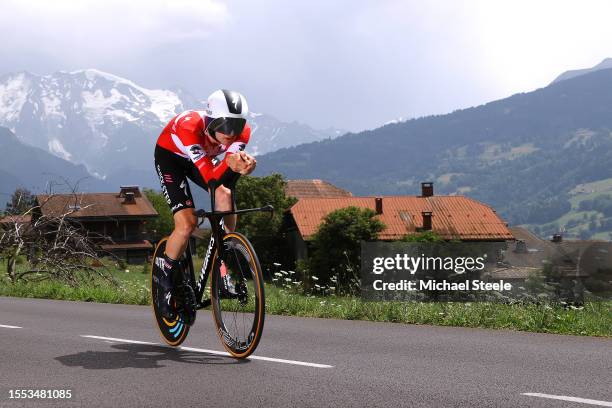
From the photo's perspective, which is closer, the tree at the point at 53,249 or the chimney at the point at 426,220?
the tree at the point at 53,249

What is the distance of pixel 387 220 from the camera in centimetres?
10538

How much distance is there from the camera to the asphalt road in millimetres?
4789

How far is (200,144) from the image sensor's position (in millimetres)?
6285

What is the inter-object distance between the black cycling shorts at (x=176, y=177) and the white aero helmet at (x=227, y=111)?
563mm

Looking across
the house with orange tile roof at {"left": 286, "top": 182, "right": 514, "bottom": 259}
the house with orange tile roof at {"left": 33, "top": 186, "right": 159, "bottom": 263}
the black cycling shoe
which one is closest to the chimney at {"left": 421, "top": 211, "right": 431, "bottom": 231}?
the house with orange tile roof at {"left": 286, "top": 182, "right": 514, "bottom": 259}

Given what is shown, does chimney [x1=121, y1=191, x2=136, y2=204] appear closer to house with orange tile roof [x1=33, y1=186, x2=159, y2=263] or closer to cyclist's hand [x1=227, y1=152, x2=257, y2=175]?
house with orange tile roof [x1=33, y1=186, x2=159, y2=263]

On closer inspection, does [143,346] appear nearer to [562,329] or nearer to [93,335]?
[93,335]

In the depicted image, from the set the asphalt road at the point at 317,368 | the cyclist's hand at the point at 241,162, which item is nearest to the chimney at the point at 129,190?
the asphalt road at the point at 317,368

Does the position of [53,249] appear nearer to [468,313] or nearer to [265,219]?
[468,313]

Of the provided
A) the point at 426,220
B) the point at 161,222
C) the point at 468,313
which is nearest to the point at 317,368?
the point at 468,313

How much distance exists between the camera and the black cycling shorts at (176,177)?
21.4 feet

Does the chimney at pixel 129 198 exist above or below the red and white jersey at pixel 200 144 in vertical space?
above

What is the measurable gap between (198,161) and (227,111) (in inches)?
17.6

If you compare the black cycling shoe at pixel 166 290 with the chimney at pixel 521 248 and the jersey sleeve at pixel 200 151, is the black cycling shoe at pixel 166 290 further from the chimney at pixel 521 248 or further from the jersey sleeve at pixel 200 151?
the chimney at pixel 521 248
